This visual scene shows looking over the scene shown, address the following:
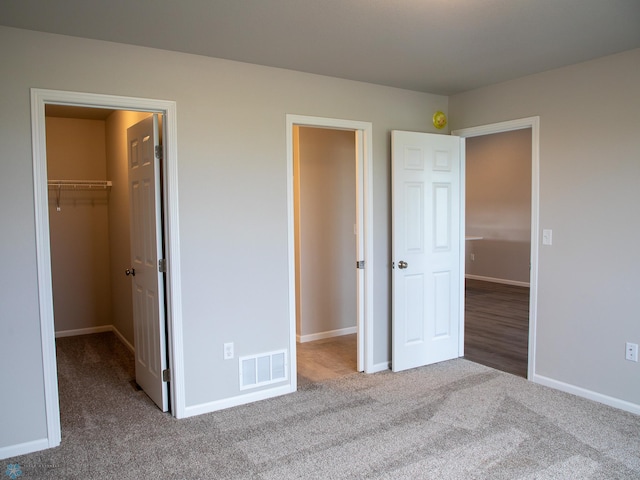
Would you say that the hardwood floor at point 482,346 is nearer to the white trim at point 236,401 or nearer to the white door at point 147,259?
the white trim at point 236,401

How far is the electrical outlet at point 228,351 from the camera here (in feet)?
11.1

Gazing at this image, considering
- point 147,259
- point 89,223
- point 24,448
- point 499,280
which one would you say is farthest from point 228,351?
point 499,280

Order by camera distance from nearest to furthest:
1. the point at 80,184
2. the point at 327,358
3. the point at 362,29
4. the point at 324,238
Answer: the point at 362,29
the point at 327,358
the point at 324,238
the point at 80,184

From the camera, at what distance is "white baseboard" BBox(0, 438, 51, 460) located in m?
2.70

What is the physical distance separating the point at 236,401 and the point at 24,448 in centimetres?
130

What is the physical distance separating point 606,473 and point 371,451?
1.22 metres

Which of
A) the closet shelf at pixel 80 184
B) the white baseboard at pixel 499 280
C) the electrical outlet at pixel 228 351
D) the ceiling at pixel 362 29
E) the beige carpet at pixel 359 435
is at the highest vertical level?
the ceiling at pixel 362 29

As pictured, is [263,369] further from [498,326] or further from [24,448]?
[498,326]

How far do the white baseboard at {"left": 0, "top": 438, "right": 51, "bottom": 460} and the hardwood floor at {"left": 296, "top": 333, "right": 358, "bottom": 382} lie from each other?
6.30 ft

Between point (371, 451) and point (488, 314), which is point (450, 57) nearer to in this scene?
point (371, 451)

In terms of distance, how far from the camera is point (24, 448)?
9.01ft

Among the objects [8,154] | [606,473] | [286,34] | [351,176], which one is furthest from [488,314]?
[8,154]

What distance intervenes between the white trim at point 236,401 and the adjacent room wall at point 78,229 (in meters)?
2.93

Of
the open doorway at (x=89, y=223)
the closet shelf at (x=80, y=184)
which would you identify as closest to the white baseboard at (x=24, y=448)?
the open doorway at (x=89, y=223)
